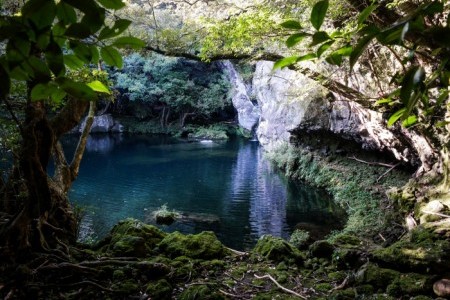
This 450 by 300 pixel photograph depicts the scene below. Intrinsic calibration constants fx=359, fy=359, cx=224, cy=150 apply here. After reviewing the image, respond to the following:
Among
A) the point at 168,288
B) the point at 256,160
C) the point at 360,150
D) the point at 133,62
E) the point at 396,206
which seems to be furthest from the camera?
the point at 133,62

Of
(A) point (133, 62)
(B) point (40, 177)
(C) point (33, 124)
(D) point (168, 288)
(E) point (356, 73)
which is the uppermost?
(A) point (133, 62)

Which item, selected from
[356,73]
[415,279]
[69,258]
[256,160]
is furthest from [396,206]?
[256,160]

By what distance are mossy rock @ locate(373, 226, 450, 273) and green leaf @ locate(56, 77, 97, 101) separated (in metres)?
3.98

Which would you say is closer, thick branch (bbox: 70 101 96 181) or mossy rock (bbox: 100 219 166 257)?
mossy rock (bbox: 100 219 166 257)

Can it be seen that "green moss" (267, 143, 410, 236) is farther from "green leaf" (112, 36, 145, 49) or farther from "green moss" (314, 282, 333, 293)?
"green leaf" (112, 36, 145, 49)

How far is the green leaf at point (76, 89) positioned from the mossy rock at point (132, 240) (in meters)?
3.83

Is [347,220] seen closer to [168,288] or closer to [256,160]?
[168,288]

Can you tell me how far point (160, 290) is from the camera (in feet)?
11.1

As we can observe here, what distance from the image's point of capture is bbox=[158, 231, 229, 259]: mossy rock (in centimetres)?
464

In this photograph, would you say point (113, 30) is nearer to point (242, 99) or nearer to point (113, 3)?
point (113, 3)

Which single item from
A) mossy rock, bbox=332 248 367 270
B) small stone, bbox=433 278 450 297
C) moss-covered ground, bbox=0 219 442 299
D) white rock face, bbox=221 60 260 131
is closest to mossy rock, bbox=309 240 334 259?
moss-covered ground, bbox=0 219 442 299

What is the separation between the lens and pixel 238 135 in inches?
1420

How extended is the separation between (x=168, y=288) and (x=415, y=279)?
95.2 inches

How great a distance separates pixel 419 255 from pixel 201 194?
12.4 m
